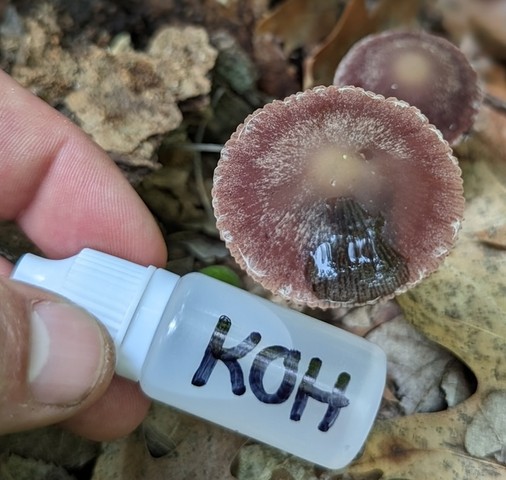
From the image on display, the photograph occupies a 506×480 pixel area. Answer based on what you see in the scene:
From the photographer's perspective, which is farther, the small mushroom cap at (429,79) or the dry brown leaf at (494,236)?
the small mushroom cap at (429,79)

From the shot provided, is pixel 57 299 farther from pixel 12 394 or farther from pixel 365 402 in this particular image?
pixel 365 402

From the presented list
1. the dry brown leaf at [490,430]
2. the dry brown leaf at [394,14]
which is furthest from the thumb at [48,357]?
the dry brown leaf at [394,14]

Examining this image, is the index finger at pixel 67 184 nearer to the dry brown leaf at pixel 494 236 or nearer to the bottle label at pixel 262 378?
the bottle label at pixel 262 378

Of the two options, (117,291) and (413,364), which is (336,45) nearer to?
(413,364)

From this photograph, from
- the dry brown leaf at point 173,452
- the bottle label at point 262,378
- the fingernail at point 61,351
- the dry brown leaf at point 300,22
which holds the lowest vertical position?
the dry brown leaf at point 173,452

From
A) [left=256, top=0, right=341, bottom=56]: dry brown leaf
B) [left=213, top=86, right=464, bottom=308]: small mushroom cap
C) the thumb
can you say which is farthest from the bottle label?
[left=256, top=0, right=341, bottom=56]: dry brown leaf

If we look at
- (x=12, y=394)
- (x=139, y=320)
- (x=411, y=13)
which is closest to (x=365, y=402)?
(x=139, y=320)

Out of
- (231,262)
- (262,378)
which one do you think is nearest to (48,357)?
(262,378)
